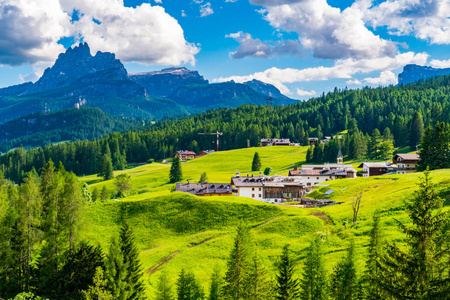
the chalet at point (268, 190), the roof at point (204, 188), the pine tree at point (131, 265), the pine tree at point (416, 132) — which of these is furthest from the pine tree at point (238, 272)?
the pine tree at point (416, 132)

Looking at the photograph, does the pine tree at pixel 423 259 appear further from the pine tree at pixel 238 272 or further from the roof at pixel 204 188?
the roof at pixel 204 188

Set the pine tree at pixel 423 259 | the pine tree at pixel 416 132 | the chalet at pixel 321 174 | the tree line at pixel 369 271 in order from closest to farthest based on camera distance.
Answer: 1. the pine tree at pixel 423 259
2. the tree line at pixel 369 271
3. the chalet at pixel 321 174
4. the pine tree at pixel 416 132

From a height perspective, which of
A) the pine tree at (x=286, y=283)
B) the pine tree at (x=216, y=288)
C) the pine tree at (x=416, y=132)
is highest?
the pine tree at (x=416, y=132)

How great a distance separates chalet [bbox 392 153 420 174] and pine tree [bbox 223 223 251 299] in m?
98.1

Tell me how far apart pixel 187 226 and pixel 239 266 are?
37510 millimetres

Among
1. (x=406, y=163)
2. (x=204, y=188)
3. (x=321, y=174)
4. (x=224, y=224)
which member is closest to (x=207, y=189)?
(x=204, y=188)

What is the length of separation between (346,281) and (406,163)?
330 feet

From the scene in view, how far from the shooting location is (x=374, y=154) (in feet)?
562

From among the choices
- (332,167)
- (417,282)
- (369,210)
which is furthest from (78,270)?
(332,167)

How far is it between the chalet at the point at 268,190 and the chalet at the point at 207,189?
13.8 feet

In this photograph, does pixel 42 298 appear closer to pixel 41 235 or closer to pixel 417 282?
pixel 41 235

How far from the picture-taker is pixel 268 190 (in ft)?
349

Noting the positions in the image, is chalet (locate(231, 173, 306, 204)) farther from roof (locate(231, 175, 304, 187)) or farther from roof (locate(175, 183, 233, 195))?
roof (locate(175, 183, 233, 195))

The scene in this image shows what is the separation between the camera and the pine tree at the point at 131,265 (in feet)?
122
